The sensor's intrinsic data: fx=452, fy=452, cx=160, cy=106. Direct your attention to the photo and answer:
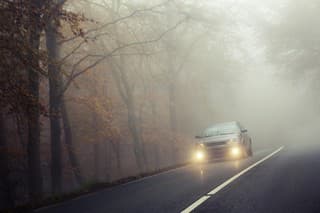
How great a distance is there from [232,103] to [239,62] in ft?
54.8

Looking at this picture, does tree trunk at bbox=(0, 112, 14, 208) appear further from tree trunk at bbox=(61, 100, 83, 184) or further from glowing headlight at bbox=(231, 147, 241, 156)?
glowing headlight at bbox=(231, 147, 241, 156)

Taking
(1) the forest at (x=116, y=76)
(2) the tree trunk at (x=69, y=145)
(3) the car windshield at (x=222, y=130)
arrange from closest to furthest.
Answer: (1) the forest at (x=116, y=76)
(3) the car windshield at (x=222, y=130)
(2) the tree trunk at (x=69, y=145)

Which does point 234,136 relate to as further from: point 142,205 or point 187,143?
point 187,143

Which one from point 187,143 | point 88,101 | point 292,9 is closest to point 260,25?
point 292,9

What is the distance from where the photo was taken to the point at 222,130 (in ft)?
68.8

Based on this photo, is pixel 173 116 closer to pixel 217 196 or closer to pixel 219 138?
pixel 219 138

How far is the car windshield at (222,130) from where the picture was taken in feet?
67.6

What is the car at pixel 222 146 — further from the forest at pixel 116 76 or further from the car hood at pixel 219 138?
the forest at pixel 116 76

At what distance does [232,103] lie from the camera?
→ 180 ft

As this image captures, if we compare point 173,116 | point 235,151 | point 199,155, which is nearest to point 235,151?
point 235,151

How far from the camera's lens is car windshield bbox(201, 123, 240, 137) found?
2061 cm

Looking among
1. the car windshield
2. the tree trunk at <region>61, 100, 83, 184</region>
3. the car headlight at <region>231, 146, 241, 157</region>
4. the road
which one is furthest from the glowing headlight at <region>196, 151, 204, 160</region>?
the tree trunk at <region>61, 100, 83, 184</region>

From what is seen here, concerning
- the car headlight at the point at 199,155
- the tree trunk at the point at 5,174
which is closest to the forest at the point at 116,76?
the tree trunk at the point at 5,174

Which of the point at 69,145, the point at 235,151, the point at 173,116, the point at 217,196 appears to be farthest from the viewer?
the point at 173,116
